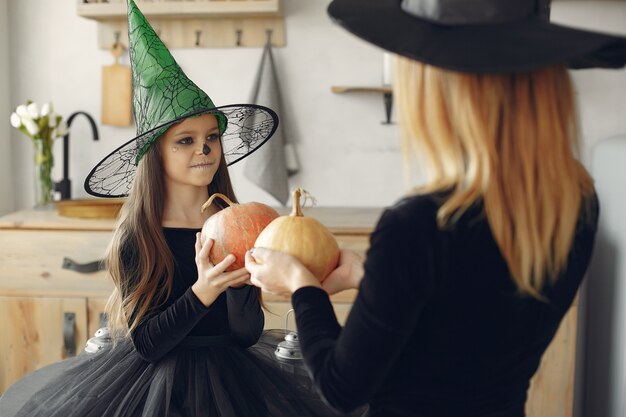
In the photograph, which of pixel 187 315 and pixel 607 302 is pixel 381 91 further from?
pixel 187 315

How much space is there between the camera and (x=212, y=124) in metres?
1.48

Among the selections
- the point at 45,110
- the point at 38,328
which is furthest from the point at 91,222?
the point at 45,110

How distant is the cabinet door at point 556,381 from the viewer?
236cm

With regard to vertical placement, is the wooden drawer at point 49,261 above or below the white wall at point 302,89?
below

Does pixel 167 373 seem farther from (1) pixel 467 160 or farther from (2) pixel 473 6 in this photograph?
(2) pixel 473 6

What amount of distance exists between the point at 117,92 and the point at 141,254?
1526 mm

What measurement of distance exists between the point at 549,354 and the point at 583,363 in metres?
0.35

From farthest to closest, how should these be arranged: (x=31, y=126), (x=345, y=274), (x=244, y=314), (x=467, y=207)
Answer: (x=31, y=126)
(x=244, y=314)
(x=345, y=274)
(x=467, y=207)

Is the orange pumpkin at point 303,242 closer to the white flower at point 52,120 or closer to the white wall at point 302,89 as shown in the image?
the white wall at point 302,89

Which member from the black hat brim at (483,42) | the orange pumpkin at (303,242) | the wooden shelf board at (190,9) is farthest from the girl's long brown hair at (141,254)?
the wooden shelf board at (190,9)

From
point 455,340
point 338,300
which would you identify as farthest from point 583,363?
point 455,340

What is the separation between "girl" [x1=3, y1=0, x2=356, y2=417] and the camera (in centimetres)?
138

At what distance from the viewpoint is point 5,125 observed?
2922 mm

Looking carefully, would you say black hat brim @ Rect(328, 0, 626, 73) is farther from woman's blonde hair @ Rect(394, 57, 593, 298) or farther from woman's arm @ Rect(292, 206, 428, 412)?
woman's arm @ Rect(292, 206, 428, 412)
